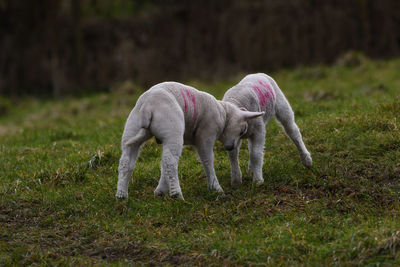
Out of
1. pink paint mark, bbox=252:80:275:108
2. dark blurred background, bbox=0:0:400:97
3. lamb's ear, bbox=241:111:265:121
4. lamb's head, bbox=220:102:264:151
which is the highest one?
pink paint mark, bbox=252:80:275:108

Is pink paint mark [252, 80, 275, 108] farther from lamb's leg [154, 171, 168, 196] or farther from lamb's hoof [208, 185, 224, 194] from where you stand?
lamb's leg [154, 171, 168, 196]

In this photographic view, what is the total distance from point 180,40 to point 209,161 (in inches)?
581

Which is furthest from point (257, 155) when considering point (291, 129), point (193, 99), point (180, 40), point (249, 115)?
point (180, 40)

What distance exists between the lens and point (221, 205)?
233 inches

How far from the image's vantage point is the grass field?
4.89 meters

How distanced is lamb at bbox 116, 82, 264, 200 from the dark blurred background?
1284cm

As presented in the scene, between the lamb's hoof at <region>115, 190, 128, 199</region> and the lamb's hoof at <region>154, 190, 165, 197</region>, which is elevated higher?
the lamb's hoof at <region>115, 190, 128, 199</region>

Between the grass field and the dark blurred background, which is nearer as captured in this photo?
the grass field

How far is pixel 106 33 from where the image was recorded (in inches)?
818

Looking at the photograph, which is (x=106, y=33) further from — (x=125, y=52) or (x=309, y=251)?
(x=309, y=251)

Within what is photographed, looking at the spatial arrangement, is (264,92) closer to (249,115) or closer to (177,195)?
(249,115)

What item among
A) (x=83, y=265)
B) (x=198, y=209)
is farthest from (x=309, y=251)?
(x=83, y=265)

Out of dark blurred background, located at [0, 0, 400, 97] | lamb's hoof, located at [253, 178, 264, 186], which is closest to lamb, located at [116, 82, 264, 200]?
lamb's hoof, located at [253, 178, 264, 186]

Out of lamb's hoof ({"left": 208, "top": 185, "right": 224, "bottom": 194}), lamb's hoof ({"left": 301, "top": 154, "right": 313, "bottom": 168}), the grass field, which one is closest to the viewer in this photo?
the grass field
